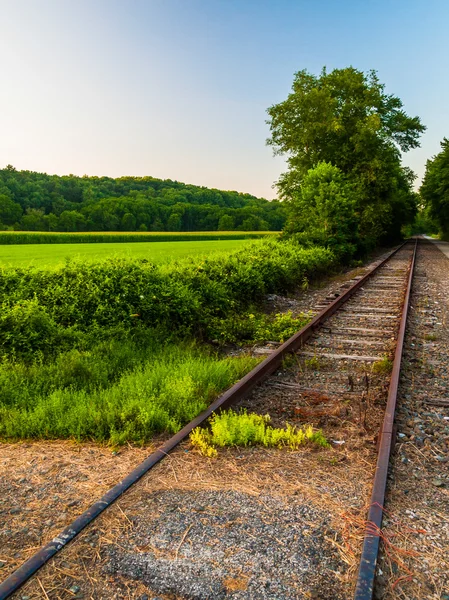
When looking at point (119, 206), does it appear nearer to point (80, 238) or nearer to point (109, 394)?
point (80, 238)

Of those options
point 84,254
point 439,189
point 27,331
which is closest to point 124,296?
point 27,331

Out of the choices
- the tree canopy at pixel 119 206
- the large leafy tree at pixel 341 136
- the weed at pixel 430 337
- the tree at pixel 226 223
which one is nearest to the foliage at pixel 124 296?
the weed at pixel 430 337

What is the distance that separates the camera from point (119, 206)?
90.6 metres

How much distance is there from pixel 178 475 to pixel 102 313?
169 inches

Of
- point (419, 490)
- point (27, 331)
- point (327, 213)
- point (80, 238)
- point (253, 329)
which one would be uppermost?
point (327, 213)

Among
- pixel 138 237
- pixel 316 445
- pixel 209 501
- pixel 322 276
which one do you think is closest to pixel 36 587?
pixel 209 501

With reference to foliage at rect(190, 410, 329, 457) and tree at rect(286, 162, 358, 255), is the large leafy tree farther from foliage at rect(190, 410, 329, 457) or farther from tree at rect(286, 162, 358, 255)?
foliage at rect(190, 410, 329, 457)

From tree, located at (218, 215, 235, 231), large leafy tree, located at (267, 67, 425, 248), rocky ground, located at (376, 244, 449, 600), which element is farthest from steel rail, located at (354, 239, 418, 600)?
tree, located at (218, 215, 235, 231)

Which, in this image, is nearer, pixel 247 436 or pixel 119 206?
pixel 247 436

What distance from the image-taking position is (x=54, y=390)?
5.19m

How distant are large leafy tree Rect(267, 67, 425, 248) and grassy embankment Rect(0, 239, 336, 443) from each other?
2736cm

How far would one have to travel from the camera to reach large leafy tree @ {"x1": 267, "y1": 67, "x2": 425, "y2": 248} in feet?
114

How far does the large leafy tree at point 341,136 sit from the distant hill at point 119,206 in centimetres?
4438

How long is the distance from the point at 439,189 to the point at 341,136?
20.7 m
